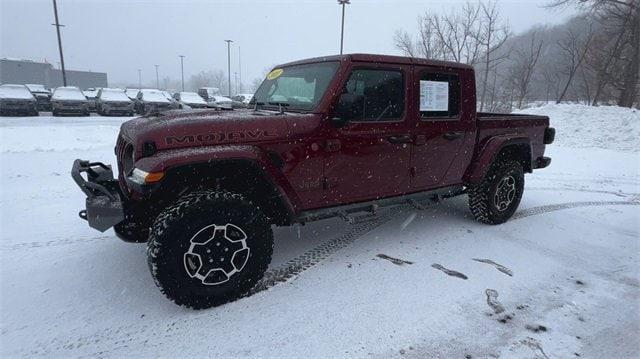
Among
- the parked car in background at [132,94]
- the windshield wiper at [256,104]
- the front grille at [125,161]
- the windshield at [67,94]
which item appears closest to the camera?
the front grille at [125,161]

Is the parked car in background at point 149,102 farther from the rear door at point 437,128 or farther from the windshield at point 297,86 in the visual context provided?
the rear door at point 437,128

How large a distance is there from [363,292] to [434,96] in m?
2.19

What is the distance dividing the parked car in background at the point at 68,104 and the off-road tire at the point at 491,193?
20.2 m

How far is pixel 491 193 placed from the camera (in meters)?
4.52

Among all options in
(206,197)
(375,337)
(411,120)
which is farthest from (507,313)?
(206,197)

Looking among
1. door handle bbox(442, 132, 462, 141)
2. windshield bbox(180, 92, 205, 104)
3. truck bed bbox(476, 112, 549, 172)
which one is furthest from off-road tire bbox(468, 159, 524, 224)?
windshield bbox(180, 92, 205, 104)

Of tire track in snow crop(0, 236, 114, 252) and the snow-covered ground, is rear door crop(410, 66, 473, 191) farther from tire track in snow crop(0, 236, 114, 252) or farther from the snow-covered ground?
tire track in snow crop(0, 236, 114, 252)

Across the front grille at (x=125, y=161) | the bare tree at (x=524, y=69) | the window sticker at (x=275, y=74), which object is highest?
the bare tree at (x=524, y=69)

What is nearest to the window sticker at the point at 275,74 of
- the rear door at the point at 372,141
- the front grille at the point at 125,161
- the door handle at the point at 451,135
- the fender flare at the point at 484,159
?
the rear door at the point at 372,141

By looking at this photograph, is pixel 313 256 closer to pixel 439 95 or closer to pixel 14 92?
pixel 439 95

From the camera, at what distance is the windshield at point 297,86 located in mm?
3357

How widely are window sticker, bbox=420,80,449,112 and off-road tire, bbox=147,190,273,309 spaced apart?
6.89ft

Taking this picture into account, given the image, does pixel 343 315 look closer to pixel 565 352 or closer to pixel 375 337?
pixel 375 337

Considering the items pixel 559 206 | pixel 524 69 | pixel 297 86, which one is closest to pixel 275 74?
pixel 297 86
